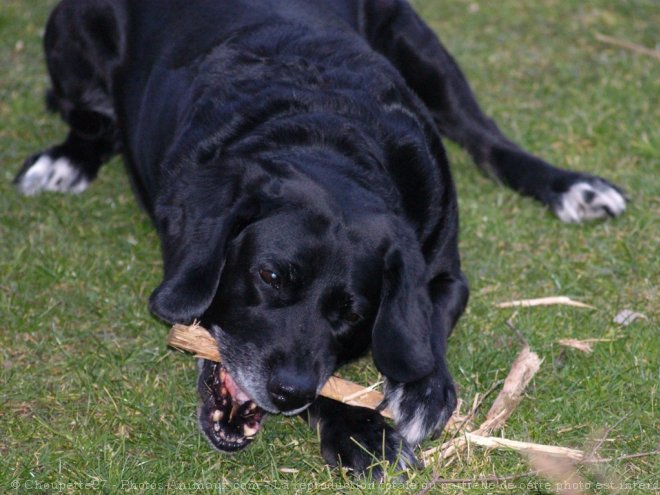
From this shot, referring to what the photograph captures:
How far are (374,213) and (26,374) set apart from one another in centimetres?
144

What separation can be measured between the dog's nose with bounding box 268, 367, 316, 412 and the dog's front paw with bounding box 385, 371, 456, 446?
43 cm

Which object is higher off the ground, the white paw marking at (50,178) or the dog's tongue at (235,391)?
the dog's tongue at (235,391)

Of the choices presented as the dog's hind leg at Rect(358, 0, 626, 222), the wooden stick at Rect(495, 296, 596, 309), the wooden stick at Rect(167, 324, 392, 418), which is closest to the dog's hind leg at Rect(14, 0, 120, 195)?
the dog's hind leg at Rect(358, 0, 626, 222)

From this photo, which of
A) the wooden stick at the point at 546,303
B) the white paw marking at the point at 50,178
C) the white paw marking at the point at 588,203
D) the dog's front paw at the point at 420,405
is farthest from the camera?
the white paw marking at the point at 50,178

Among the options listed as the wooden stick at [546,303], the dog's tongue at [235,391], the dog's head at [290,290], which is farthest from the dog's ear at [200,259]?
the wooden stick at [546,303]

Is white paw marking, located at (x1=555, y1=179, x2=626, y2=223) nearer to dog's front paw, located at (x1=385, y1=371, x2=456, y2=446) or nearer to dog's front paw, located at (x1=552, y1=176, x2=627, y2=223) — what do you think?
dog's front paw, located at (x1=552, y1=176, x2=627, y2=223)

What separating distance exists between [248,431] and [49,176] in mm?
2214

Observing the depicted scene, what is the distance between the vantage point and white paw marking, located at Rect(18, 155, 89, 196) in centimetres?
492

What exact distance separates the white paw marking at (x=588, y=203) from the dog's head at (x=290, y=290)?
1649 mm

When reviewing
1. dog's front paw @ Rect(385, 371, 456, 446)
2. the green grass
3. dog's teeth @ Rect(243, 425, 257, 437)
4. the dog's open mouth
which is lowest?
the green grass

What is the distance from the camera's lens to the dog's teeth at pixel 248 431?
10.8 ft

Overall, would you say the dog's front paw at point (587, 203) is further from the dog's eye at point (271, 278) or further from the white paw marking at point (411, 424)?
the dog's eye at point (271, 278)

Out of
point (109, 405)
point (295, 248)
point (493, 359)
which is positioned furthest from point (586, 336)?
point (109, 405)

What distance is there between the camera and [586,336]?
3.90 metres
